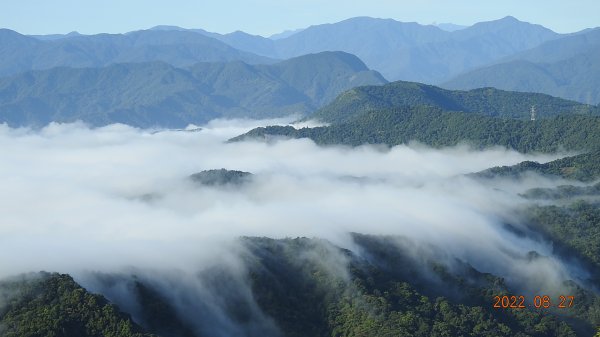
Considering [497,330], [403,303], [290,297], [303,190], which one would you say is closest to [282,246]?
[290,297]

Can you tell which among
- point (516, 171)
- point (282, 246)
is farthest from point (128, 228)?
point (516, 171)

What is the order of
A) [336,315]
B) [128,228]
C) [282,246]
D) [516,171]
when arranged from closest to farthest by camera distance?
1. [336,315]
2. [282,246]
3. [128,228]
4. [516,171]

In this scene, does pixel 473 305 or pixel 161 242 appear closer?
pixel 473 305

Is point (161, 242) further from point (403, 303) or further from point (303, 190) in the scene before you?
point (303, 190)

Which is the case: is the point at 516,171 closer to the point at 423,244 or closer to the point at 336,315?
the point at 423,244

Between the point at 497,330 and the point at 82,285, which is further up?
the point at 82,285

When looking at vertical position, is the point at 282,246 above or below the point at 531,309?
above

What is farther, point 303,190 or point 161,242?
point 303,190

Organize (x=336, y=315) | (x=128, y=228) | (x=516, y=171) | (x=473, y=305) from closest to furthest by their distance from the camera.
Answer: (x=336, y=315) < (x=473, y=305) < (x=128, y=228) < (x=516, y=171)

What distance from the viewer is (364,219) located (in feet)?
481

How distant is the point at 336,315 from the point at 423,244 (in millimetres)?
28850

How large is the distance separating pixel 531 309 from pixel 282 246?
33.3 metres

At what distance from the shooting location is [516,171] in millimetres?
179875

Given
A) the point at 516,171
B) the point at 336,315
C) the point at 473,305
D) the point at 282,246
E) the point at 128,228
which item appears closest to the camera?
the point at 336,315
